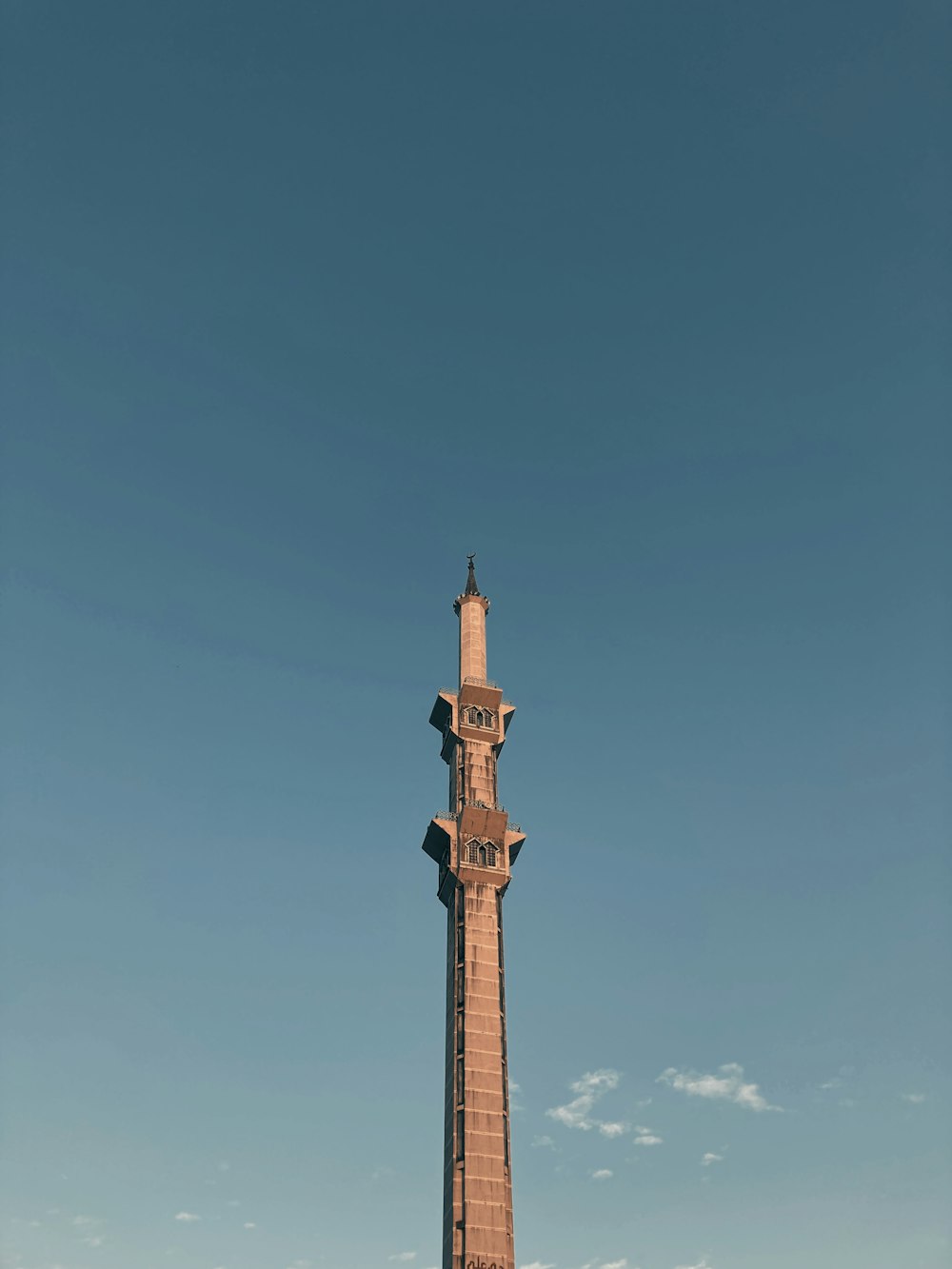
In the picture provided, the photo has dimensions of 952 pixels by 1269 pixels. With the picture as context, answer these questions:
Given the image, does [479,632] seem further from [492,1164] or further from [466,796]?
[492,1164]

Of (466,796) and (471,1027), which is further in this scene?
(466,796)

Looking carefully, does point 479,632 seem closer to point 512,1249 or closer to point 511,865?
point 511,865

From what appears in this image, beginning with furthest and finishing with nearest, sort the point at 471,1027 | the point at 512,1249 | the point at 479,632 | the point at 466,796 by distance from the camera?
the point at 479,632
the point at 466,796
the point at 471,1027
the point at 512,1249

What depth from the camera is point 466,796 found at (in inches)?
5709

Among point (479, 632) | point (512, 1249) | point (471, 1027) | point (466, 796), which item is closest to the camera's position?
point (512, 1249)

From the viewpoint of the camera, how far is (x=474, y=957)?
433ft

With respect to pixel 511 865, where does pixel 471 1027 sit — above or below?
below

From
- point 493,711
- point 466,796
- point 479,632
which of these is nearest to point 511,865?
point 466,796

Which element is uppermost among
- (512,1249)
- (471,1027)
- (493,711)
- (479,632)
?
(479,632)

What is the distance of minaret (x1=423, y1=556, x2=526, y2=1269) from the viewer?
382 feet

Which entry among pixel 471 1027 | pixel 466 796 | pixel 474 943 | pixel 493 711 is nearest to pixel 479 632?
pixel 493 711

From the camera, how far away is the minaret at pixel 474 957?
117 meters

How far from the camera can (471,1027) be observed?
126875 mm

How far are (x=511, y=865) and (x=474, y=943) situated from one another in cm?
1436
